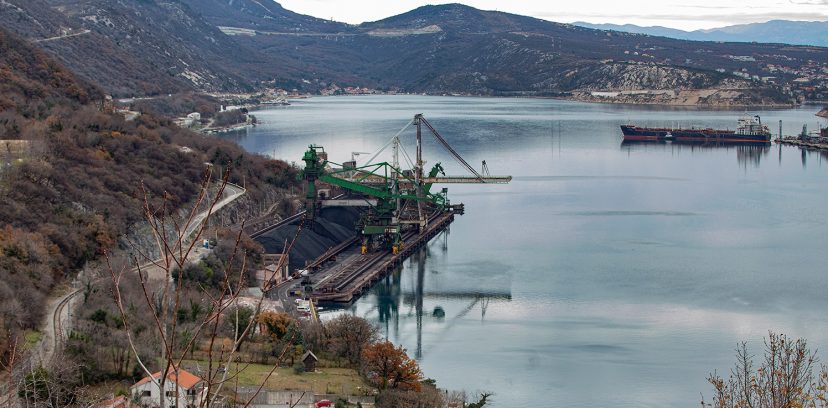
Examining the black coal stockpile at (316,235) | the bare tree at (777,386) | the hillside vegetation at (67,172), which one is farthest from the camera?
the black coal stockpile at (316,235)

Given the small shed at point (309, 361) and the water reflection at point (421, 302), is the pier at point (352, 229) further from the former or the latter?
the small shed at point (309, 361)

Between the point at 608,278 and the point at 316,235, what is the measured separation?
5.88 metres

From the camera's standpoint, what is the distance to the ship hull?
47188 mm

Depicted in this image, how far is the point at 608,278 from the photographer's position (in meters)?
18.2

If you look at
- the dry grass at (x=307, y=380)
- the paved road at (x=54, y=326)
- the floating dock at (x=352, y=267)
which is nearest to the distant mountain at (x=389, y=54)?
the floating dock at (x=352, y=267)

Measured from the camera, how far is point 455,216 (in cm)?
2600

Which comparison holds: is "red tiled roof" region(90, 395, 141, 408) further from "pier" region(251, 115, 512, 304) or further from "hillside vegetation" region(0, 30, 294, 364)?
"pier" region(251, 115, 512, 304)

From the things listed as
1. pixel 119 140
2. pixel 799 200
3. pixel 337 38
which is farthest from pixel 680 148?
pixel 337 38

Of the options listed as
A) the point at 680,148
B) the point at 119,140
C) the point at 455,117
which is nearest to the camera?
the point at 119,140

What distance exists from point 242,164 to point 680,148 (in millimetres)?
25080

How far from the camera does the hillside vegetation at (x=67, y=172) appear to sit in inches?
553

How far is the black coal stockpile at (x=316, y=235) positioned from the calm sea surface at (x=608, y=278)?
1.66 meters

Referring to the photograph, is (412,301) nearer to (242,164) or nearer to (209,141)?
(242,164)

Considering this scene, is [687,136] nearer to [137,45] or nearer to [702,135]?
[702,135]
